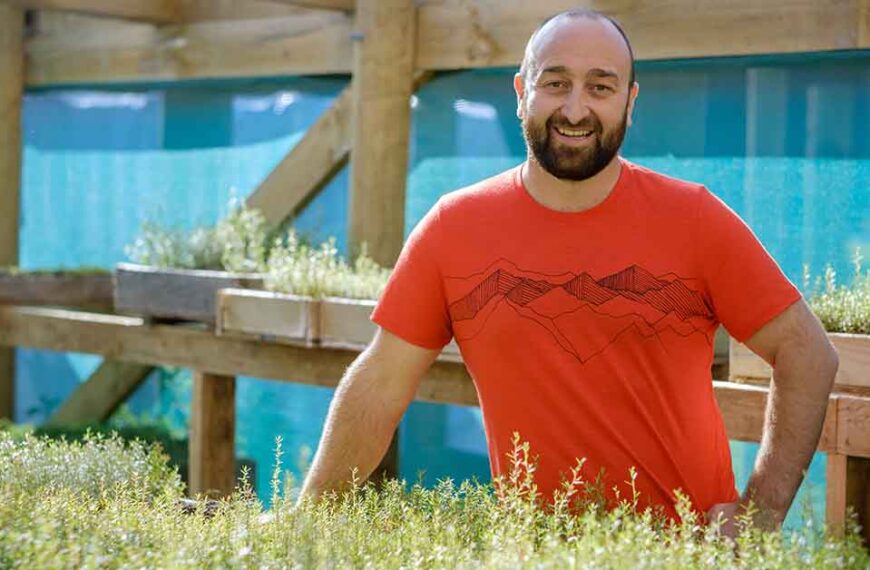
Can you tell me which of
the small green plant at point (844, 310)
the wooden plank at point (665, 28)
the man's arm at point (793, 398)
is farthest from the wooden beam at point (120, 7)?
the man's arm at point (793, 398)

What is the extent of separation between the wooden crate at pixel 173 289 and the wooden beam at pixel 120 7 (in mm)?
1364

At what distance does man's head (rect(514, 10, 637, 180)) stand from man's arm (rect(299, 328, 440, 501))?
1.60 feet

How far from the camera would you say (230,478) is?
5695 millimetres

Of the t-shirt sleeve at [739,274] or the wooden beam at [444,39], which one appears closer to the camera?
the t-shirt sleeve at [739,274]

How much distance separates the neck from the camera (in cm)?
286

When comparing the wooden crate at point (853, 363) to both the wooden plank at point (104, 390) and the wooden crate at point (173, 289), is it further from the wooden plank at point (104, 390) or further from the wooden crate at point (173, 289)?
the wooden plank at point (104, 390)

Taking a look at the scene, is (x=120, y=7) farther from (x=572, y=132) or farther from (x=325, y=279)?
(x=572, y=132)

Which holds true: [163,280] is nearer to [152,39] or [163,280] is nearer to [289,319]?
[289,319]

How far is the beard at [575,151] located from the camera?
2.79 metres

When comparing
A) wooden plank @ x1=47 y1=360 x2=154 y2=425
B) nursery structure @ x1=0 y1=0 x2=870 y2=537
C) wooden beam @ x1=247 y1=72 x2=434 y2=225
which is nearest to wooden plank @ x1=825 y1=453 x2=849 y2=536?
Answer: nursery structure @ x1=0 y1=0 x2=870 y2=537

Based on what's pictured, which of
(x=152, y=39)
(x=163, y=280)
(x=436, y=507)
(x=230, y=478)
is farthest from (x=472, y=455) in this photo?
(x=436, y=507)

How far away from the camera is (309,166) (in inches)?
253

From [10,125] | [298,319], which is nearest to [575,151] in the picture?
[298,319]

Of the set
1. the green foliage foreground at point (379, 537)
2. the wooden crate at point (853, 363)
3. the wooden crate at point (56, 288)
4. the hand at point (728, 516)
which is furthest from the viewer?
the wooden crate at point (56, 288)
